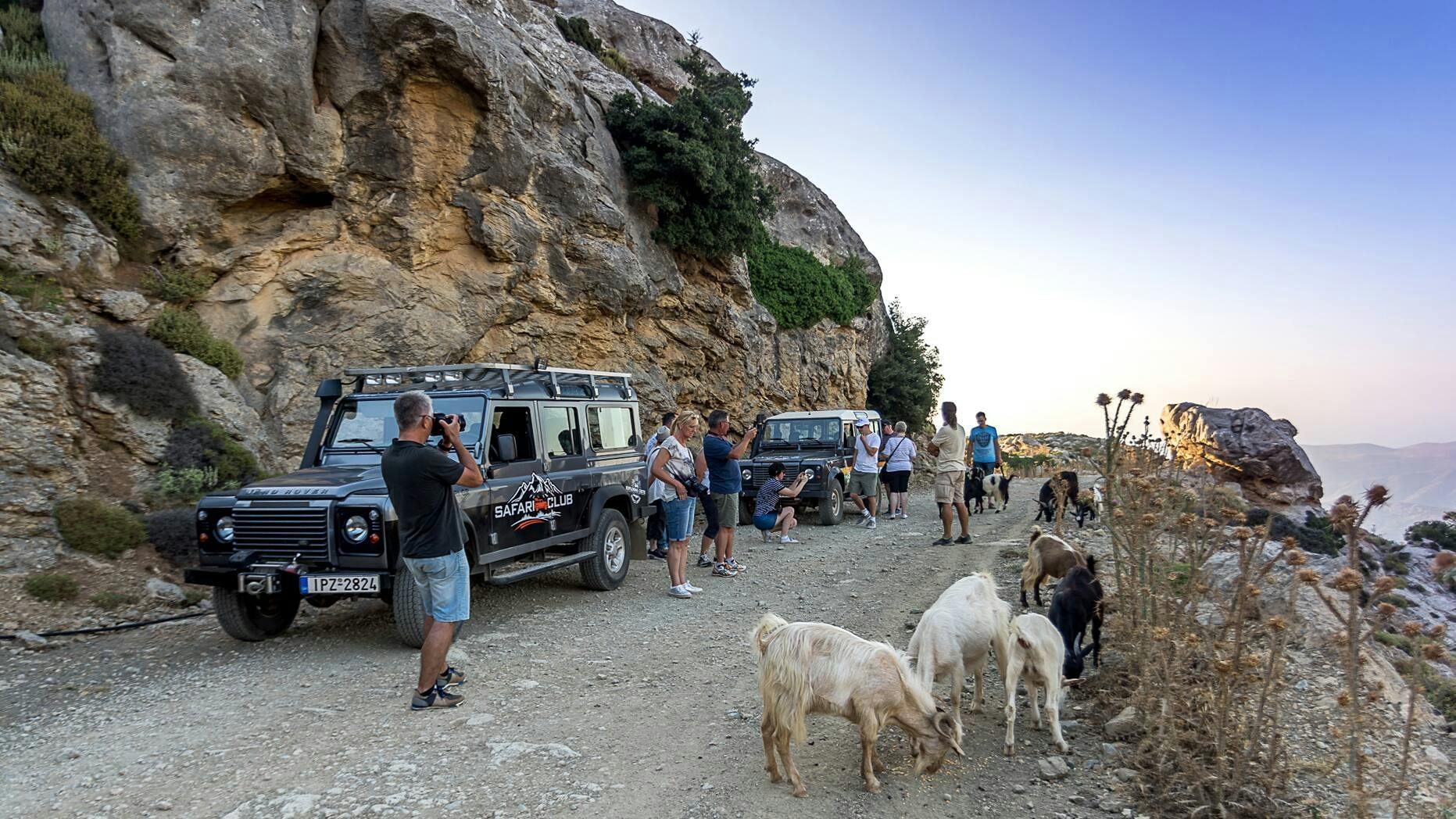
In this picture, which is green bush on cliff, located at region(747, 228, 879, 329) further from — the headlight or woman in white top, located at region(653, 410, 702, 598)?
the headlight

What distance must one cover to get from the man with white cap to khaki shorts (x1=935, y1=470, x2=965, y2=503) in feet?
8.15

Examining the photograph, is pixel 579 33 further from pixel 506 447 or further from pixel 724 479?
pixel 506 447

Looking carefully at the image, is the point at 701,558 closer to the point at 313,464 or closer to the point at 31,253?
the point at 313,464

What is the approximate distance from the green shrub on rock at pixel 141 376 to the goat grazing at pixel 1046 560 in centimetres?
1024

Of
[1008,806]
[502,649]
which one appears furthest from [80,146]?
[1008,806]

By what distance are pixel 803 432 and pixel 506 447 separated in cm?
921

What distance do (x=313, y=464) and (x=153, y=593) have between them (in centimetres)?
219

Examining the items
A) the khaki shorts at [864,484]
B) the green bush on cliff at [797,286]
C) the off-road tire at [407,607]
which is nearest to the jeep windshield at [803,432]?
the khaki shorts at [864,484]

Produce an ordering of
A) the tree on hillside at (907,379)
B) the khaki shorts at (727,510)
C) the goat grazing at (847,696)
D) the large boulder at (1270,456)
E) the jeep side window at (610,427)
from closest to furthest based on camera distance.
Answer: the goat grazing at (847,696)
the jeep side window at (610,427)
the khaki shorts at (727,510)
the large boulder at (1270,456)
the tree on hillside at (907,379)

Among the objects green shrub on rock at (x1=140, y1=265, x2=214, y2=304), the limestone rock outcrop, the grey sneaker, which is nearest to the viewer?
the grey sneaker

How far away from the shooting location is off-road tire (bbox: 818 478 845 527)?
1391 centimetres

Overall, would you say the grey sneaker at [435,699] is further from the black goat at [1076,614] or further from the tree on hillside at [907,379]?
the tree on hillside at [907,379]

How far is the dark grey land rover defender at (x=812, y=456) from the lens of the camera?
1384cm

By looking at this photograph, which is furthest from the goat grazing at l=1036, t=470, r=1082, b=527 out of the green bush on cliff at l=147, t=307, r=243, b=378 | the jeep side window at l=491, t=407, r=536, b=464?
the green bush on cliff at l=147, t=307, r=243, b=378
